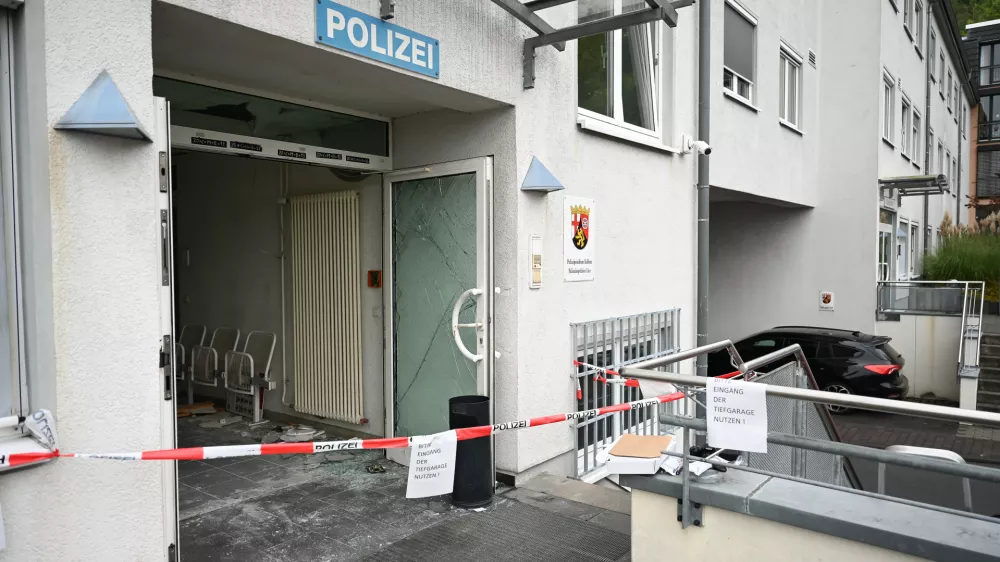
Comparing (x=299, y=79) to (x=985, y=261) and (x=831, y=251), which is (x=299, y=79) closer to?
(x=831, y=251)

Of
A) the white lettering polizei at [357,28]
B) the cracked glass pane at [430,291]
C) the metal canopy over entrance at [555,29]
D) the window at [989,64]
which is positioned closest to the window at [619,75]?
the metal canopy over entrance at [555,29]

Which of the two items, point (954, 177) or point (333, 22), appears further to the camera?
point (954, 177)

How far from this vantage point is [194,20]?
3678 millimetres

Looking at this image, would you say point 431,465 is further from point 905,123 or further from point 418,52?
point 905,123

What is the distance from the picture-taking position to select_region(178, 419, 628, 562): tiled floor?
14.8 ft

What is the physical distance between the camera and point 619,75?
752cm

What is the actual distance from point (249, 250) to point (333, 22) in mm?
4511

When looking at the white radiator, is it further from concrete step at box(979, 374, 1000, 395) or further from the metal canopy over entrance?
concrete step at box(979, 374, 1000, 395)

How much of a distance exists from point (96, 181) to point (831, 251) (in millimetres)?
14639

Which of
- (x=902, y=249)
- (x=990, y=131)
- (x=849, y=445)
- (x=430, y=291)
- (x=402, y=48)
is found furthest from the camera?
(x=990, y=131)

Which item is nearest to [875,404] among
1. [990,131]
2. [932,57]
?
[932,57]

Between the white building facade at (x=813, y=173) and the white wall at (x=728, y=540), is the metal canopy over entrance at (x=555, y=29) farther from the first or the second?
the white building facade at (x=813, y=173)

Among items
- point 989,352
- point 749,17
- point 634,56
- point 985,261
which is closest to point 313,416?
point 634,56

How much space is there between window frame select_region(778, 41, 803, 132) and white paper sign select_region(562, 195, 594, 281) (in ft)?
24.1
